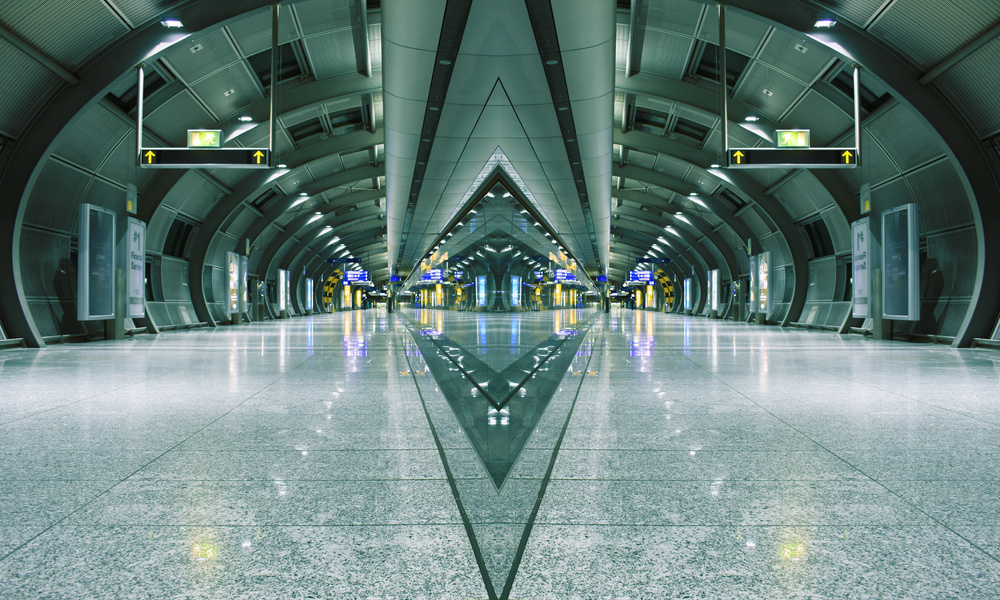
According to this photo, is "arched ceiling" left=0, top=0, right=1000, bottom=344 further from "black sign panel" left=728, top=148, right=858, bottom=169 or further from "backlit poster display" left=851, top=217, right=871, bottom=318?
"black sign panel" left=728, top=148, right=858, bottom=169

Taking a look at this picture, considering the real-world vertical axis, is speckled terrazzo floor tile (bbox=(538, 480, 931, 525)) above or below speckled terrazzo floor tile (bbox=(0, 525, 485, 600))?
below

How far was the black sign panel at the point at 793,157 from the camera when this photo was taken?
14.1 metres

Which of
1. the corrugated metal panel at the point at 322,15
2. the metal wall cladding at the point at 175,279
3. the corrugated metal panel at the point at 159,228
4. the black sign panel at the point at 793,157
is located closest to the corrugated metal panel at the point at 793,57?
the black sign panel at the point at 793,157

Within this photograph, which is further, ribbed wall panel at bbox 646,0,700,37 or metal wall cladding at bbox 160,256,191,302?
metal wall cladding at bbox 160,256,191,302

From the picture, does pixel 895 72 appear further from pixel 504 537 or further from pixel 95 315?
pixel 95 315

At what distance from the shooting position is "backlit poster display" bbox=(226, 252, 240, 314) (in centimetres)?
3129

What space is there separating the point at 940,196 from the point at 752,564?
18.7 m

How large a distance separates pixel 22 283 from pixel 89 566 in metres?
16.6

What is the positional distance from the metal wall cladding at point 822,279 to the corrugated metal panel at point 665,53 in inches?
476

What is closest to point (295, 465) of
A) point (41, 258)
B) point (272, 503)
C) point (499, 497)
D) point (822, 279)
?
point (272, 503)

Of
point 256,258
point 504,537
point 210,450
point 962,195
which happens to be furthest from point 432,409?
point 256,258

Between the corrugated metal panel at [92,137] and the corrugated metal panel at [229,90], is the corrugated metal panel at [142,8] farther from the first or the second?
the corrugated metal panel at [229,90]

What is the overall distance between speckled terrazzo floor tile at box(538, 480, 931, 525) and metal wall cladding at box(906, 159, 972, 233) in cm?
1545

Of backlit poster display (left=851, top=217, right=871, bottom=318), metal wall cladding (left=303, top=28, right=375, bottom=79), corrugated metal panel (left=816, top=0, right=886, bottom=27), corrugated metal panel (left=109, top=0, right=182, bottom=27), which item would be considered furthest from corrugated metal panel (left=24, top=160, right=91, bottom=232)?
backlit poster display (left=851, top=217, right=871, bottom=318)
